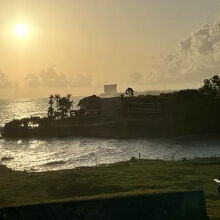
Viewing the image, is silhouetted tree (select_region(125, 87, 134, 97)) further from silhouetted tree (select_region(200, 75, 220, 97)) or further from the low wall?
the low wall

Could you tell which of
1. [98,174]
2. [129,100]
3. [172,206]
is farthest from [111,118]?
[172,206]

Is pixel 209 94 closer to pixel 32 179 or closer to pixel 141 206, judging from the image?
pixel 32 179

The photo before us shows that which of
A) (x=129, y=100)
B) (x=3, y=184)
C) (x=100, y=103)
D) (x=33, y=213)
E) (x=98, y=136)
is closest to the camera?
(x=33, y=213)

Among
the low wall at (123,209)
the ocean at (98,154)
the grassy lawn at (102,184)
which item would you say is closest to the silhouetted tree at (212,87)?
the ocean at (98,154)

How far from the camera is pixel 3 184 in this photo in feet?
113

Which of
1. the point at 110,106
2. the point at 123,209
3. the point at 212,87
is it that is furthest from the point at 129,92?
the point at 123,209

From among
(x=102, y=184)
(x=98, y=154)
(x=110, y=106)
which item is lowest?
(x=98, y=154)

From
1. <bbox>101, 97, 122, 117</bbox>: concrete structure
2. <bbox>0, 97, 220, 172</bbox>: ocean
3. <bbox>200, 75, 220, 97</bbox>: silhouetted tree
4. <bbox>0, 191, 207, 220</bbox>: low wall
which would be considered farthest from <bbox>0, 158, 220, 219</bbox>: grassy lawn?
<bbox>101, 97, 122, 117</bbox>: concrete structure

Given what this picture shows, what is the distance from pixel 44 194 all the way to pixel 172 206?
58.4 ft

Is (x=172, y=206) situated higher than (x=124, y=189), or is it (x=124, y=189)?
(x=172, y=206)

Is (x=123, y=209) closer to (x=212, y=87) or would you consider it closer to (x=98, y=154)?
(x=98, y=154)

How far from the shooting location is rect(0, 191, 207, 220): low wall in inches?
538

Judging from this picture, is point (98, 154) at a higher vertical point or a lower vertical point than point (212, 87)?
lower

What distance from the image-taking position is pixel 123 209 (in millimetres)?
13867
